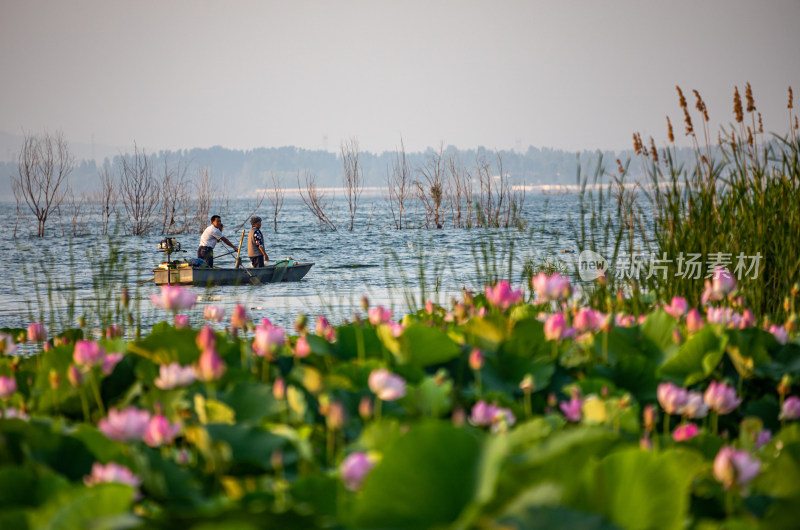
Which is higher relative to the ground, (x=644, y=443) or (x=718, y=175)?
(x=718, y=175)

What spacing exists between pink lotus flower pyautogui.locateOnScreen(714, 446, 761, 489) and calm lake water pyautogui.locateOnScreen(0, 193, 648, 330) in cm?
157

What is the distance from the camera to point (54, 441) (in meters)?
0.86

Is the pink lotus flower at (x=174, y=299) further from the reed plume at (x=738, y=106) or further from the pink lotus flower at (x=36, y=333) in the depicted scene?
the reed plume at (x=738, y=106)

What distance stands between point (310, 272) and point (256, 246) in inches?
151

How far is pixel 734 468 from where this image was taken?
715mm

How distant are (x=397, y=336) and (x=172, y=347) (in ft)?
1.37

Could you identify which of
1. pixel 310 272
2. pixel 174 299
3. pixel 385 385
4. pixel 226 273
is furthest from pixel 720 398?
pixel 310 272

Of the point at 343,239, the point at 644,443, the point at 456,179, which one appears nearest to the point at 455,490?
the point at 644,443

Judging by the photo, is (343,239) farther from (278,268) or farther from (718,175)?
(718,175)

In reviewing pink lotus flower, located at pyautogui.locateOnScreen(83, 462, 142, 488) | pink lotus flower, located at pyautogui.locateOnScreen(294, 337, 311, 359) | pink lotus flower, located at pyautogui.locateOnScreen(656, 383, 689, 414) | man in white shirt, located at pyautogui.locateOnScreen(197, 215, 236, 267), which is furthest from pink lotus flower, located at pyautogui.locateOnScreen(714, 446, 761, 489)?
man in white shirt, located at pyautogui.locateOnScreen(197, 215, 236, 267)

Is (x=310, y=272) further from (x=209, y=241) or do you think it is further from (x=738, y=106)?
(x=738, y=106)

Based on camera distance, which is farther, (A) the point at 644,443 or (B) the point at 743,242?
(B) the point at 743,242

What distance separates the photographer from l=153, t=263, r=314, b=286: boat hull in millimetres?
10500

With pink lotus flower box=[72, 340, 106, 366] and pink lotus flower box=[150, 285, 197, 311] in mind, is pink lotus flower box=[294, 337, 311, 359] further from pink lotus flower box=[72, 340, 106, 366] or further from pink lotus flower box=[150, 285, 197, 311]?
pink lotus flower box=[72, 340, 106, 366]
